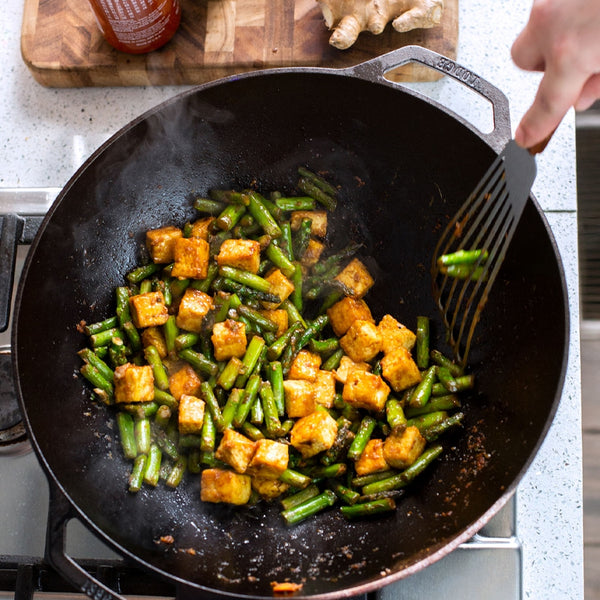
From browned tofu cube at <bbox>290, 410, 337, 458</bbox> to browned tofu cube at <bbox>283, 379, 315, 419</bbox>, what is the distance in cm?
5

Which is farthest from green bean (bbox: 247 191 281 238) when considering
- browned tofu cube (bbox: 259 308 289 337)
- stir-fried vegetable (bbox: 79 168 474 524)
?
browned tofu cube (bbox: 259 308 289 337)

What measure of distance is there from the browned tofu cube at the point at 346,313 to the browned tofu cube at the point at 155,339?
0.48m

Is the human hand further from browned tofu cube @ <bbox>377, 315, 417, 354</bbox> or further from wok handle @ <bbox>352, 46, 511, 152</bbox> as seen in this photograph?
browned tofu cube @ <bbox>377, 315, 417, 354</bbox>

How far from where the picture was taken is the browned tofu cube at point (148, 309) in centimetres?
179

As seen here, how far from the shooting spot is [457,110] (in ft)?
6.87

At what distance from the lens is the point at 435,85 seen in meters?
2.11

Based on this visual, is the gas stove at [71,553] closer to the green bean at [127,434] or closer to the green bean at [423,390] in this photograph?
the green bean at [127,434]

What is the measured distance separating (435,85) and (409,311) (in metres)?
0.74

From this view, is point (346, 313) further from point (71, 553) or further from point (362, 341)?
point (71, 553)

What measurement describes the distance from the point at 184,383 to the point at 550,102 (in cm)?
115

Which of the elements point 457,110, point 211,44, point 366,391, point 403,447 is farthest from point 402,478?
point 211,44

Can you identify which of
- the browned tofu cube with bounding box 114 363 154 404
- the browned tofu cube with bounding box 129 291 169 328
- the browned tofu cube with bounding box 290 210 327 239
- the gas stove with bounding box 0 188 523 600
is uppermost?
the browned tofu cube with bounding box 290 210 327 239

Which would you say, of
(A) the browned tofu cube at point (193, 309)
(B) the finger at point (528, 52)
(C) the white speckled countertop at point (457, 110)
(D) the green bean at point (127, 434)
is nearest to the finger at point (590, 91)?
(B) the finger at point (528, 52)

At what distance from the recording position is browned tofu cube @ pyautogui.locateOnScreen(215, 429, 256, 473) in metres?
1.66
